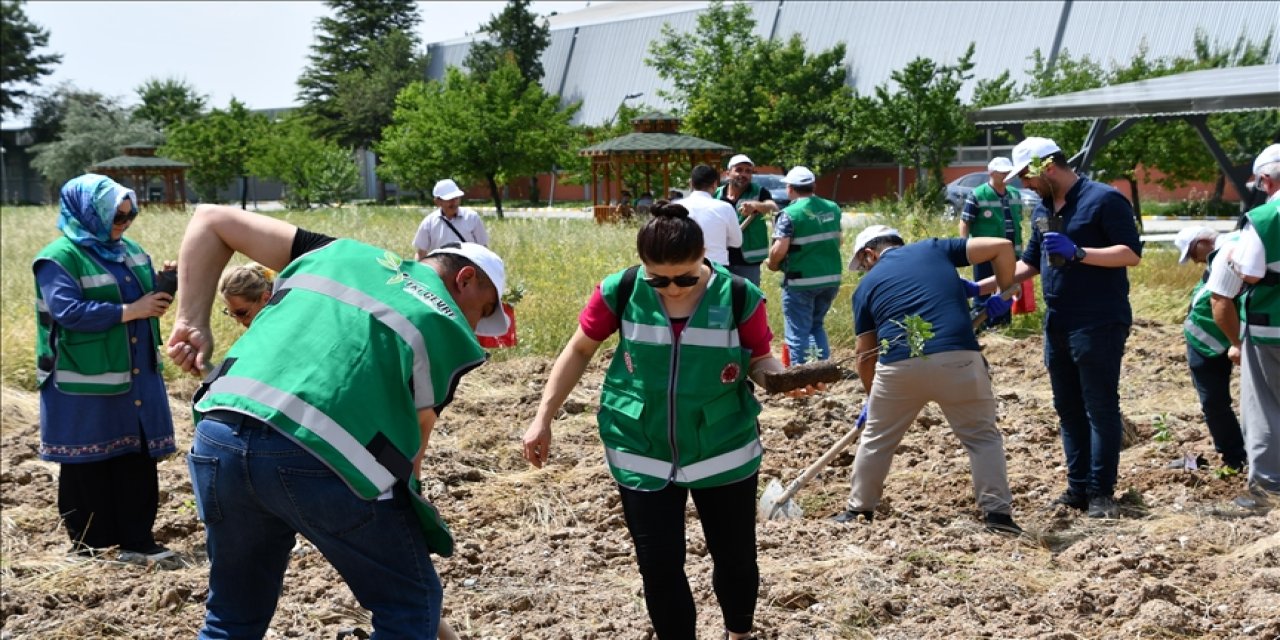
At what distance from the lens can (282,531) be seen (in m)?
2.69

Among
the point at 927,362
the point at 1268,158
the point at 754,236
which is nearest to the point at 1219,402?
the point at 1268,158

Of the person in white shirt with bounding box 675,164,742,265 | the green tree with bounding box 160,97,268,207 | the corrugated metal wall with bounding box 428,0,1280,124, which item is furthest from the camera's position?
the green tree with bounding box 160,97,268,207

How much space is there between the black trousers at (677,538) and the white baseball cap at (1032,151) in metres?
2.56

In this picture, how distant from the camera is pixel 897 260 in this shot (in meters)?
5.20

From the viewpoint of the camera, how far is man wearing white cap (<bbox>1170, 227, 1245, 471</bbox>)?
5902mm

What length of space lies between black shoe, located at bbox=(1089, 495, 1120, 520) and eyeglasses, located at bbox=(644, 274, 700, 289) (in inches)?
115

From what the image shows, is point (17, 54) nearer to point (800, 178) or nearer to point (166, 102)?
point (166, 102)

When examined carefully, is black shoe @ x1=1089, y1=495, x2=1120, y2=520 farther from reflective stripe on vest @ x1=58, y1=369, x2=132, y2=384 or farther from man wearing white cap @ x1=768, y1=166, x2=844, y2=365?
reflective stripe on vest @ x1=58, y1=369, x2=132, y2=384

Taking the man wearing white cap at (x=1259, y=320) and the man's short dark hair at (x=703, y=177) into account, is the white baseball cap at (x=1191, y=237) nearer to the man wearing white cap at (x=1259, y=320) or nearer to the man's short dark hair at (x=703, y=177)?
the man wearing white cap at (x=1259, y=320)

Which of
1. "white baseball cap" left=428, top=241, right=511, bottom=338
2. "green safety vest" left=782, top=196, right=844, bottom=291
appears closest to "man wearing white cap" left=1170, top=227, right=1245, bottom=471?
"green safety vest" left=782, top=196, right=844, bottom=291

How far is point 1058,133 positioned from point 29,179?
58504mm

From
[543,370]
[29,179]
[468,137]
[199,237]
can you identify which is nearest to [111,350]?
[199,237]

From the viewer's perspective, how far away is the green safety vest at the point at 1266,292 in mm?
5070

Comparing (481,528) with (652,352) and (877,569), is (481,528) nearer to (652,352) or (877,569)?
(877,569)
